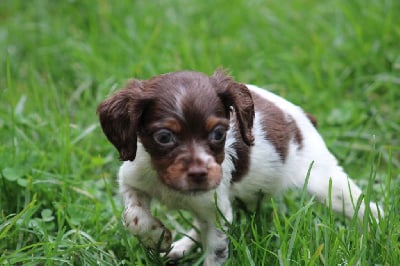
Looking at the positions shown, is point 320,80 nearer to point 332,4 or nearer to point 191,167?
point 332,4

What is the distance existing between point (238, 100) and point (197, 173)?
2.00 ft

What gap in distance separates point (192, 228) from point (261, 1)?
4182mm

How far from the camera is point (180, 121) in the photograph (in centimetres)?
411

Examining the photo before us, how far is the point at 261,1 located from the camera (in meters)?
8.87

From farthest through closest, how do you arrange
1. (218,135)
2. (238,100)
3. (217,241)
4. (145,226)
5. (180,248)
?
(180,248) → (217,241) → (145,226) → (238,100) → (218,135)

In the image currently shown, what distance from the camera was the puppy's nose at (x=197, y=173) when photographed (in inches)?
158

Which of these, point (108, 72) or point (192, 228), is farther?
point (108, 72)

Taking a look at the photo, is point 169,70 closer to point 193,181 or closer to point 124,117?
point 124,117

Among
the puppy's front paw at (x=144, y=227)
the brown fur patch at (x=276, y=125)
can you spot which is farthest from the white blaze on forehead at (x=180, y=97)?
the brown fur patch at (x=276, y=125)

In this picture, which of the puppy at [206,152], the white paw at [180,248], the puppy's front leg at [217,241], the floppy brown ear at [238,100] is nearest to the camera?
the puppy at [206,152]

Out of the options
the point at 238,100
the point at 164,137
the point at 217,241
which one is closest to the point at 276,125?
the point at 238,100

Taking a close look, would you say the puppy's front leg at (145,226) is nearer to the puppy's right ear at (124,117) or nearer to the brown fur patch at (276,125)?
the puppy's right ear at (124,117)

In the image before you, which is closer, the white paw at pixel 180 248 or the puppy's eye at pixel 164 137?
the puppy's eye at pixel 164 137

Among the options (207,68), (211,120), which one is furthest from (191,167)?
(207,68)
